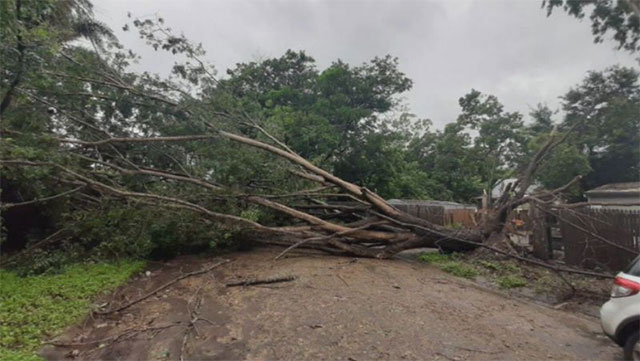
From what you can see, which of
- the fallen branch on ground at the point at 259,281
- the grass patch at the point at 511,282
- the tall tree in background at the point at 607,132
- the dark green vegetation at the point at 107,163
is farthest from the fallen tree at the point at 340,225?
the tall tree in background at the point at 607,132

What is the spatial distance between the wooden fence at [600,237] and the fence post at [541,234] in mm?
361

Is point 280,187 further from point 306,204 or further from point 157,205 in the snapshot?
point 157,205

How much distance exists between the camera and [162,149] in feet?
25.3

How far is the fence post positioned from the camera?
7.27 m

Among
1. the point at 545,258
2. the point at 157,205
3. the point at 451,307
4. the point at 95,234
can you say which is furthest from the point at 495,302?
the point at 95,234

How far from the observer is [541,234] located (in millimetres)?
7363

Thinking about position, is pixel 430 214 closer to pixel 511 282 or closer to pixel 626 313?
pixel 511 282

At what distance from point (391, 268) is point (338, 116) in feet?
28.8

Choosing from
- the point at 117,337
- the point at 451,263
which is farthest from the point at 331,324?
the point at 451,263

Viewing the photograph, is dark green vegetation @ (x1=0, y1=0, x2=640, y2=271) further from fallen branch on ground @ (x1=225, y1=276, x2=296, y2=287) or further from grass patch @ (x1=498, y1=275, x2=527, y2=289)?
grass patch @ (x1=498, y1=275, x2=527, y2=289)

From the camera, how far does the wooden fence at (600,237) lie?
5.96 m

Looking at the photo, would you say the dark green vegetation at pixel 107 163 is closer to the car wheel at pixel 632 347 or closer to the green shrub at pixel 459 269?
the green shrub at pixel 459 269

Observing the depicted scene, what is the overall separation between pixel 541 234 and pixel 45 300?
8.49 metres

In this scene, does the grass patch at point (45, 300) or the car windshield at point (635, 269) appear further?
the grass patch at point (45, 300)
